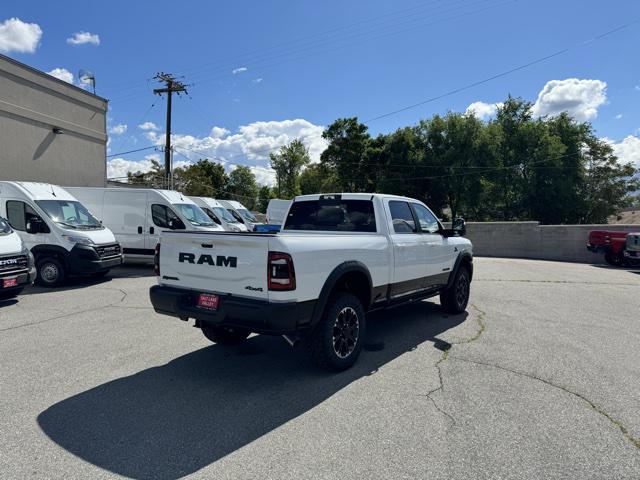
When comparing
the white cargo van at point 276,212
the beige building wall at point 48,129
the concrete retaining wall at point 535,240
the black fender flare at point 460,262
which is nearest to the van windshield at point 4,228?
the black fender flare at point 460,262

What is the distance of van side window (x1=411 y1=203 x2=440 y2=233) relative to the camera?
6.33m

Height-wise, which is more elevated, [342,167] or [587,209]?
[342,167]

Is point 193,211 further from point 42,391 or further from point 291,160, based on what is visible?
point 291,160

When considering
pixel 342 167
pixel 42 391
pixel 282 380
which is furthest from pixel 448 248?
pixel 342 167

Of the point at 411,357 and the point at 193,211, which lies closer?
the point at 411,357

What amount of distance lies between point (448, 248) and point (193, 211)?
9.04 metres

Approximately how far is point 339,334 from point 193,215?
9818 millimetres

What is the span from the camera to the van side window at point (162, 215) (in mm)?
12453

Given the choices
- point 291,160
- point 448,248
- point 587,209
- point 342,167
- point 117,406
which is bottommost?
point 117,406

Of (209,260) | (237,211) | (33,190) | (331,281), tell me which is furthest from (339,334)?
(237,211)

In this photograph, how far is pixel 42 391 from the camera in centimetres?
397

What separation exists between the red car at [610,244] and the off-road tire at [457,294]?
1171cm

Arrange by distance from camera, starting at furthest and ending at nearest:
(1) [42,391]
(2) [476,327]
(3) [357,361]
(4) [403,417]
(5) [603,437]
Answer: (2) [476,327]
(3) [357,361]
(1) [42,391]
(4) [403,417]
(5) [603,437]

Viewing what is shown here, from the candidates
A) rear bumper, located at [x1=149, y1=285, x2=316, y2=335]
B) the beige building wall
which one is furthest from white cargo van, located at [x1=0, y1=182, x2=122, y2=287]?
the beige building wall
